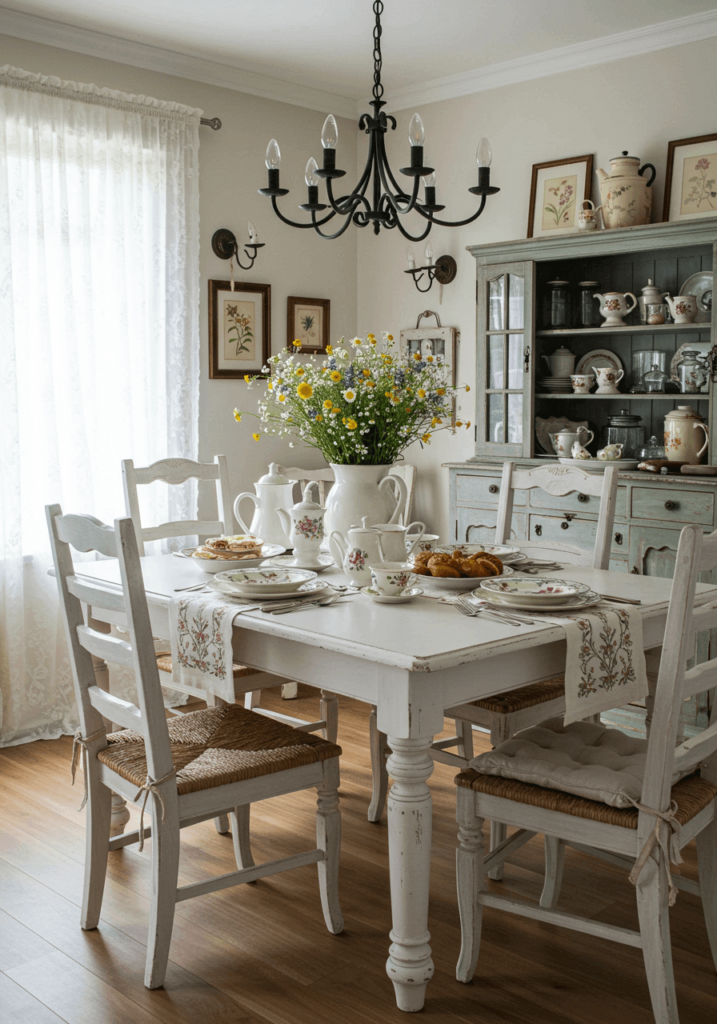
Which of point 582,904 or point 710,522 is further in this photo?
point 710,522

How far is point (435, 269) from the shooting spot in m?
4.61

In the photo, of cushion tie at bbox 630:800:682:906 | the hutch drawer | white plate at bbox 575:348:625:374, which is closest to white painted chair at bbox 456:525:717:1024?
cushion tie at bbox 630:800:682:906

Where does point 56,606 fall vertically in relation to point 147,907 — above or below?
above

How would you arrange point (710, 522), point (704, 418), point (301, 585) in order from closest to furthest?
point (301, 585), point (710, 522), point (704, 418)

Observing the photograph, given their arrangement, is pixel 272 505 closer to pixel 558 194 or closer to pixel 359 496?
pixel 359 496

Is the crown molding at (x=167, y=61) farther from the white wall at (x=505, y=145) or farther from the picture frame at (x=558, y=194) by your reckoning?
the picture frame at (x=558, y=194)

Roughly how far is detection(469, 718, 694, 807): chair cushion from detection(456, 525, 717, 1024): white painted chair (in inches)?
0.7

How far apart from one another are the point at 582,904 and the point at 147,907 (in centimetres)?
110

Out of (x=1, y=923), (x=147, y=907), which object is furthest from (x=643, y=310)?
(x=1, y=923)

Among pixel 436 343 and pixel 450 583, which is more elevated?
pixel 436 343

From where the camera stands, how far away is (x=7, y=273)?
3549 millimetres

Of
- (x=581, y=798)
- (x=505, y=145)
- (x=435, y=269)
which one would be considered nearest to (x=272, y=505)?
(x=581, y=798)

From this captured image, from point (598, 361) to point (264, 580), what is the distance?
242 centimetres

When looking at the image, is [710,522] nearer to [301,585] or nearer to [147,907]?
[301,585]
